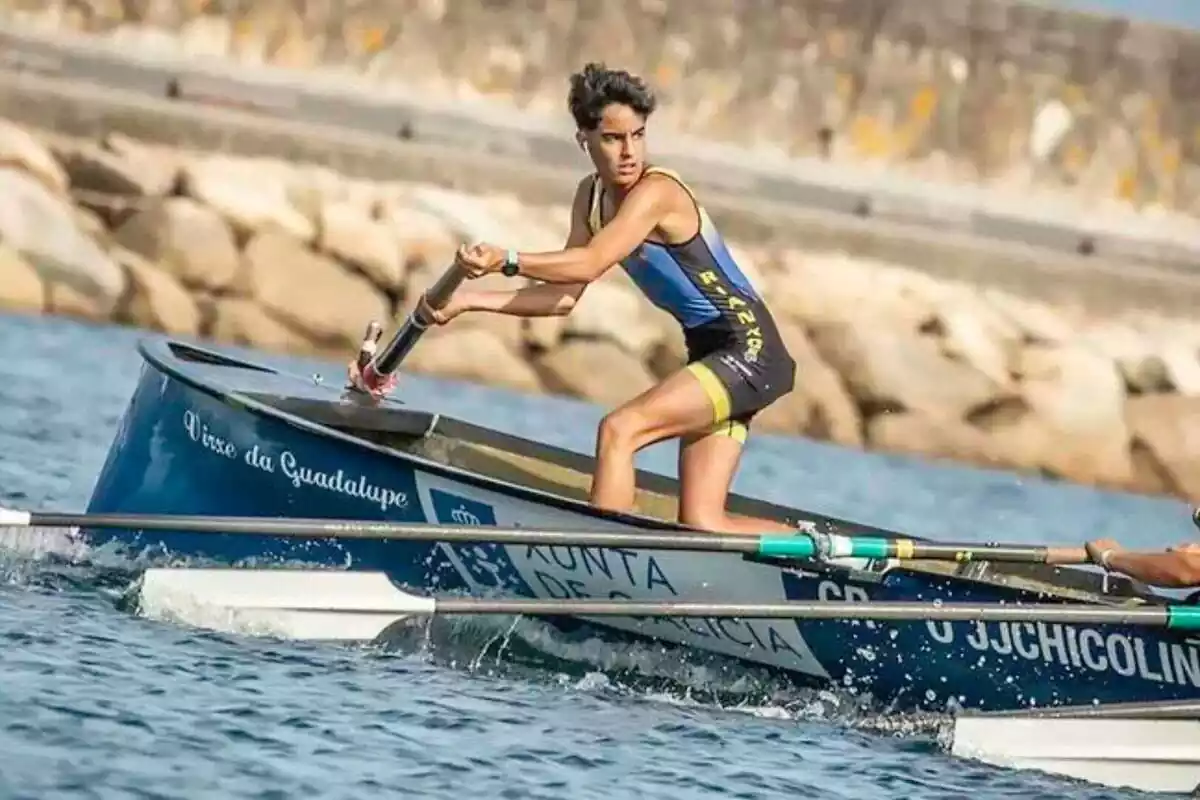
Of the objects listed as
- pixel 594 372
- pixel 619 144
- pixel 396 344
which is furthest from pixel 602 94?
pixel 594 372

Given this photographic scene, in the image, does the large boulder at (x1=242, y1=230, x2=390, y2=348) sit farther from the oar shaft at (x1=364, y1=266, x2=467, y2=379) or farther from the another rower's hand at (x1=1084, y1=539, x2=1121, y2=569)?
the another rower's hand at (x1=1084, y1=539, x2=1121, y2=569)

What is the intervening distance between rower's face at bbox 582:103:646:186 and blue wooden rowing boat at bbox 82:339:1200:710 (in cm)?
130

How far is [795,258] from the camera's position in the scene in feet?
85.0

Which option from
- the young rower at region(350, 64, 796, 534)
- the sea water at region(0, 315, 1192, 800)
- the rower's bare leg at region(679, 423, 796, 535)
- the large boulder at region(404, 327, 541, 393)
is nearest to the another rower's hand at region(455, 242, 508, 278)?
the young rower at region(350, 64, 796, 534)

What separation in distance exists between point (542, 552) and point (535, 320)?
13.0m

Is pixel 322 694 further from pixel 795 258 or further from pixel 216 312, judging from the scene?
pixel 795 258

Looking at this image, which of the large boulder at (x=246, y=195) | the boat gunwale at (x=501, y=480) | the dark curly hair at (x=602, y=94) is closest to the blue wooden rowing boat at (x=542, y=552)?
the boat gunwale at (x=501, y=480)

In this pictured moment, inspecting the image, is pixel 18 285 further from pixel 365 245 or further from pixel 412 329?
pixel 412 329

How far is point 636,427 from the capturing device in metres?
10.9

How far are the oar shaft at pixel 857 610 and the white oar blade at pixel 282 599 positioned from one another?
0.33 m

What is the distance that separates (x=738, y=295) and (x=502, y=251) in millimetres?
1081

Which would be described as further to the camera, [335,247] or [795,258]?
[795,258]

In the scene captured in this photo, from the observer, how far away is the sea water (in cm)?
895

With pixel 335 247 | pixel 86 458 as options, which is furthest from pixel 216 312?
pixel 86 458
